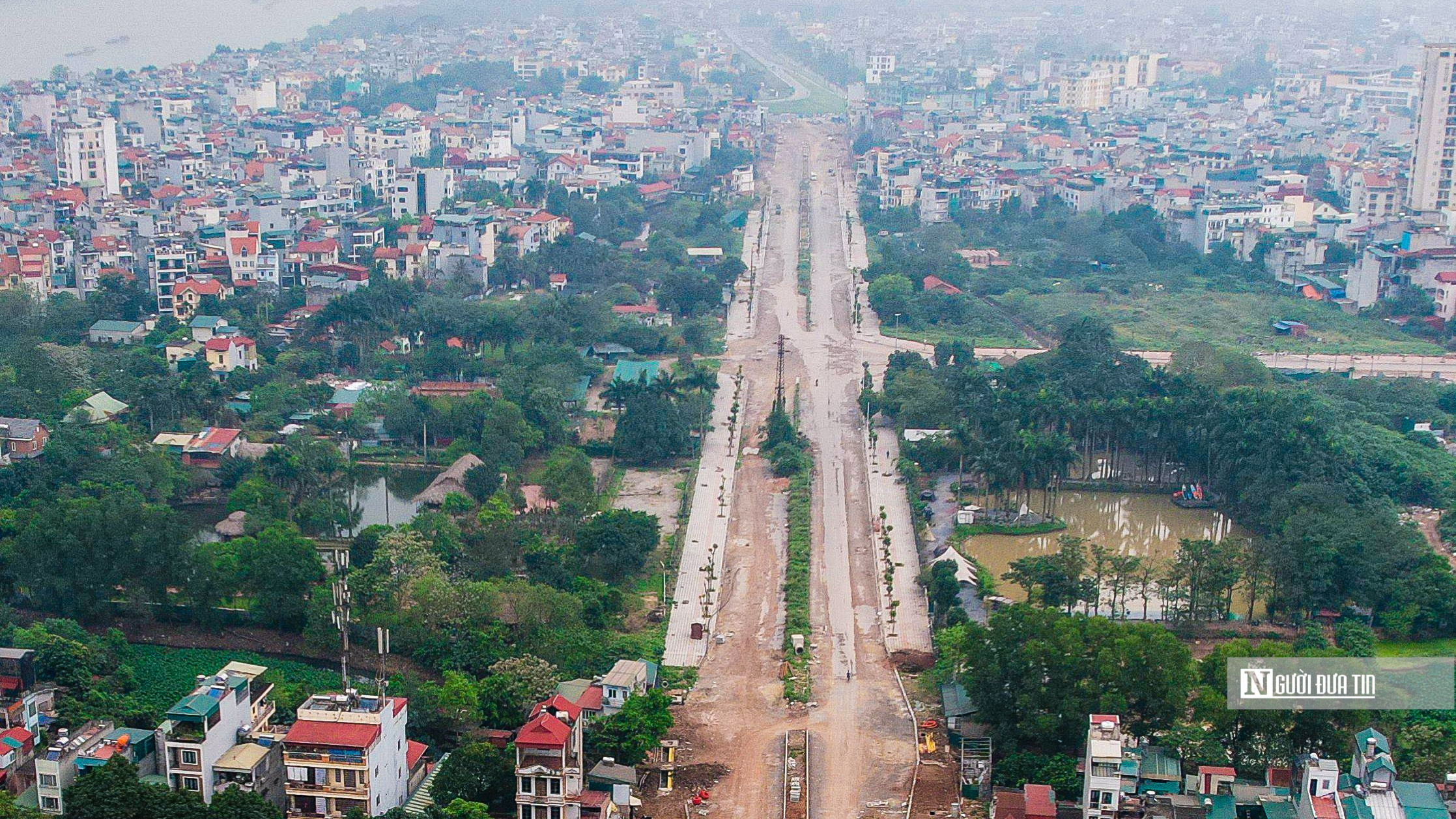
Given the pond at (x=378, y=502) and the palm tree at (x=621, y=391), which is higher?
the palm tree at (x=621, y=391)

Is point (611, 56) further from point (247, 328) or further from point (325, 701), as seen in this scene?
point (325, 701)

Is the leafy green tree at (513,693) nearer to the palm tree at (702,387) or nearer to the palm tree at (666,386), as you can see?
the palm tree at (702,387)

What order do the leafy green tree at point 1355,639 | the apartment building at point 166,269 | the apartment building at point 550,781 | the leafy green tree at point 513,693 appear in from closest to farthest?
the apartment building at point 550,781
the leafy green tree at point 513,693
the leafy green tree at point 1355,639
the apartment building at point 166,269

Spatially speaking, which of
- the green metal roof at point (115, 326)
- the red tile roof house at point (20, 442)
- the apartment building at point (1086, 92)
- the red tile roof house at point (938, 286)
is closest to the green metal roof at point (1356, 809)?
the red tile roof house at point (20, 442)

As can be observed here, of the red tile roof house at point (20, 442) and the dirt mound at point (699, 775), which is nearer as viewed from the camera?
the dirt mound at point (699, 775)

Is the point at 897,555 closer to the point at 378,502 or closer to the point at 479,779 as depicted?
the point at 378,502

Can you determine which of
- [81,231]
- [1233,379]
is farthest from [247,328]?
[1233,379]

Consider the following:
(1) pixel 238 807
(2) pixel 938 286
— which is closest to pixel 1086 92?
(2) pixel 938 286
